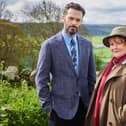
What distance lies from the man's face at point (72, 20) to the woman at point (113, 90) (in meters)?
0.41

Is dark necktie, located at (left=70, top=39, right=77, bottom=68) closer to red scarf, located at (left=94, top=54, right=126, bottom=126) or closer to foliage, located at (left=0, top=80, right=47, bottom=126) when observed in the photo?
red scarf, located at (left=94, top=54, right=126, bottom=126)

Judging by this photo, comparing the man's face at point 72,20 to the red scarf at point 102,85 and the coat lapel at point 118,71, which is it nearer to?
the red scarf at point 102,85

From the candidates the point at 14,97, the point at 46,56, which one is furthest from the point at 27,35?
the point at 46,56

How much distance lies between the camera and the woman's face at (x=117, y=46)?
4629 mm

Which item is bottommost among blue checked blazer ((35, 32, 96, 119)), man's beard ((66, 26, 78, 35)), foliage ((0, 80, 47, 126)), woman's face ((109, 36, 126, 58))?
foliage ((0, 80, 47, 126))

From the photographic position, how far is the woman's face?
182 inches

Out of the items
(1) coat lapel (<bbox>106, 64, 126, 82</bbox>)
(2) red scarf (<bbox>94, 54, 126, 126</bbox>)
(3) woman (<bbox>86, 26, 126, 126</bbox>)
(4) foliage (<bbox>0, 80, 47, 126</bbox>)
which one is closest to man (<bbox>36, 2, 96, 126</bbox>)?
(3) woman (<bbox>86, 26, 126, 126</bbox>)

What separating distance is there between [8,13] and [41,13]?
4.59 ft

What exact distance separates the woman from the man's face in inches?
16.3

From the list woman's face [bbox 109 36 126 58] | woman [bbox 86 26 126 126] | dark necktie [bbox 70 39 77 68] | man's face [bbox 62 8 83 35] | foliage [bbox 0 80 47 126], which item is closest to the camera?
woman [bbox 86 26 126 126]

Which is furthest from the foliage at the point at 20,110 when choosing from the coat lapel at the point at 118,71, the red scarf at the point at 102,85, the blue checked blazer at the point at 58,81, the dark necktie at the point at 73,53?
the coat lapel at the point at 118,71

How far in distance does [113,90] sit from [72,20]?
912mm

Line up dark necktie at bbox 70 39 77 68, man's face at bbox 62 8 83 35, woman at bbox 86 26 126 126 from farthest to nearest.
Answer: dark necktie at bbox 70 39 77 68, man's face at bbox 62 8 83 35, woman at bbox 86 26 126 126

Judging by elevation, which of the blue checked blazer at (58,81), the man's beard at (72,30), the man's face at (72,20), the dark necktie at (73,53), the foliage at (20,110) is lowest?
the foliage at (20,110)
